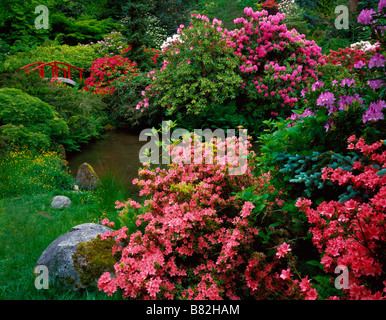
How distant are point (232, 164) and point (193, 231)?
74cm

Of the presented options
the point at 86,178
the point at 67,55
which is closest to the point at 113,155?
the point at 86,178

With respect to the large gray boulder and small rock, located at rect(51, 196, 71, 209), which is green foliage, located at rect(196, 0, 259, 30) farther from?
the large gray boulder

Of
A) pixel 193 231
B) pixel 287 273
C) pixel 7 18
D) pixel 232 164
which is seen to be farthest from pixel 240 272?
pixel 7 18

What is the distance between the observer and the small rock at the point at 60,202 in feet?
15.9

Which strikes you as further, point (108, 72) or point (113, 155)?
point (108, 72)

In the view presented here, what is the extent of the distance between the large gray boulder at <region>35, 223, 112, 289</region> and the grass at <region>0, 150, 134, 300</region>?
0.31 ft

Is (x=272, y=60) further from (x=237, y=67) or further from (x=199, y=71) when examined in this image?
(x=199, y=71)

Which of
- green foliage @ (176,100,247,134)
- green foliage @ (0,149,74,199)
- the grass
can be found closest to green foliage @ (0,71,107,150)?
green foliage @ (0,149,74,199)

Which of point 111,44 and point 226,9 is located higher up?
point 226,9

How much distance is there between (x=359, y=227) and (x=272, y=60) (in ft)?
25.8

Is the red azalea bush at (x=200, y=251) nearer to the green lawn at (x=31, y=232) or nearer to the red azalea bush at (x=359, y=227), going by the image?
the red azalea bush at (x=359, y=227)

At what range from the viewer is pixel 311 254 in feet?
8.38

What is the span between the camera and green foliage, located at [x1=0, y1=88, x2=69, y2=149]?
656cm

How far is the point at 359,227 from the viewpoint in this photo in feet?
6.04
